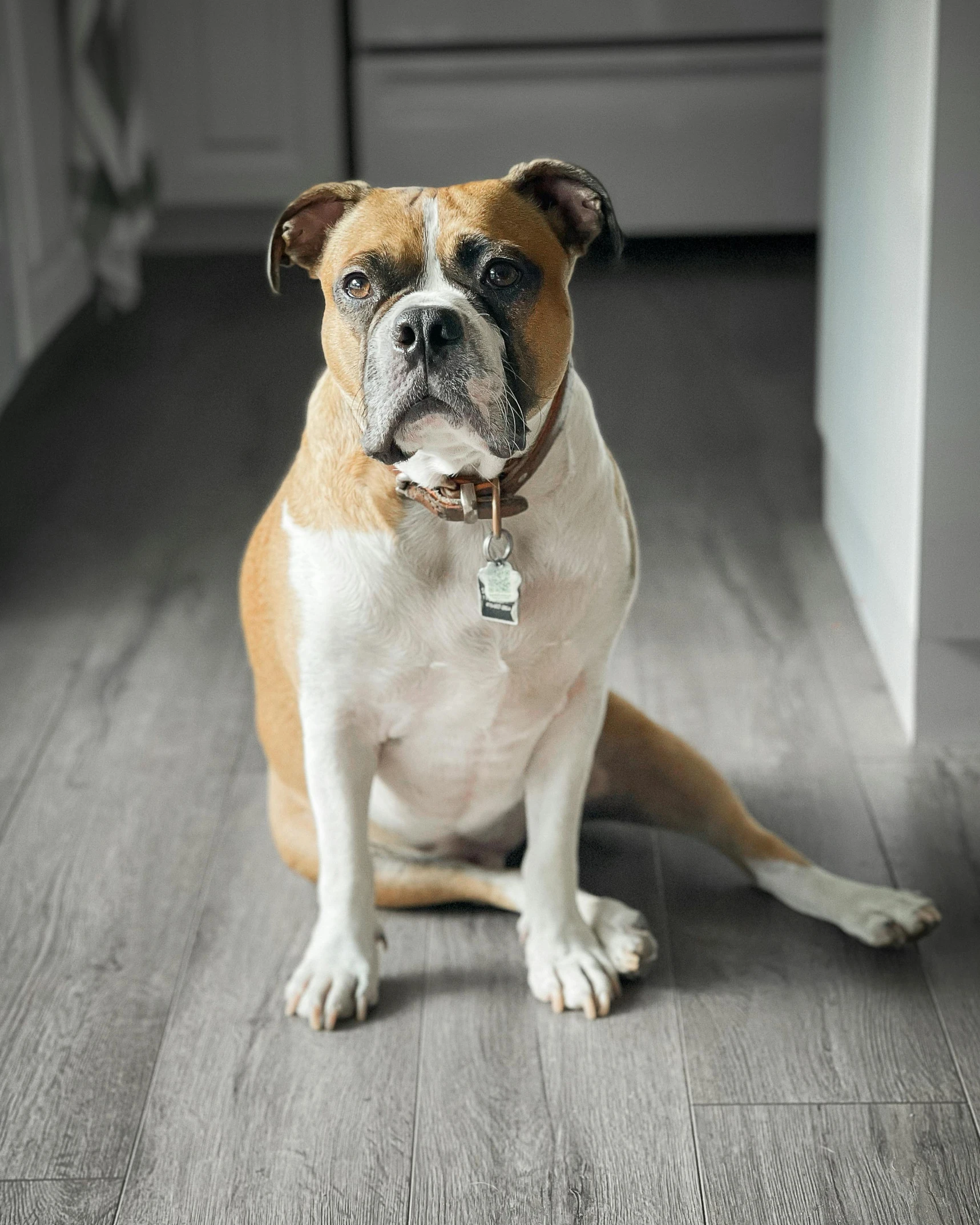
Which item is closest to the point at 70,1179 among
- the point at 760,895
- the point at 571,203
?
the point at 760,895

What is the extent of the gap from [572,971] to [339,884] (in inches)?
9.7

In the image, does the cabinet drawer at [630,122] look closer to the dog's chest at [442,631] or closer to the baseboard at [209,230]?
the baseboard at [209,230]

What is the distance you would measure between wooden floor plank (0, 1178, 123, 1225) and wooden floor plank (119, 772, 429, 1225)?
0.7 inches

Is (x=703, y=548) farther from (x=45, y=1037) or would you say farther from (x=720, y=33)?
(x=720, y=33)

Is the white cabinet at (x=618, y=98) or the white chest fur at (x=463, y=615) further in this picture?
the white cabinet at (x=618, y=98)

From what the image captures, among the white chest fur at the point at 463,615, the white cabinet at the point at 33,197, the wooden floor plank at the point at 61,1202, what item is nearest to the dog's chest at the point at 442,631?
the white chest fur at the point at 463,615

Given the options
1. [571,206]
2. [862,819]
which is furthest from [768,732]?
[571,206]

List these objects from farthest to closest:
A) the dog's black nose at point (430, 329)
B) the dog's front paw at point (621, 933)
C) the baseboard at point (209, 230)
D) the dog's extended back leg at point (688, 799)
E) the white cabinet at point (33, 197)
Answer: the baseboard at point (209, 230) → the white cabinet at point (33, 197) → the dog's extended back leg at point (688, 799) → the dog's front paw at point (621, 933) → the dog's black nose at point (430, 329)

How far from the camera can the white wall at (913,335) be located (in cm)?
167

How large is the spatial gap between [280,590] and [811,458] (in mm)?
1735

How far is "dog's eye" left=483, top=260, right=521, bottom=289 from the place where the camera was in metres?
1.19

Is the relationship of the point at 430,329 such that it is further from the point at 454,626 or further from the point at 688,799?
the point at 688,799

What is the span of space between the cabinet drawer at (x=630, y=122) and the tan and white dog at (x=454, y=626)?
269 centimetres

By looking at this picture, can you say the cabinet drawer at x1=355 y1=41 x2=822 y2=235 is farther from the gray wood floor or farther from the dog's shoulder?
the dog's shoulder
